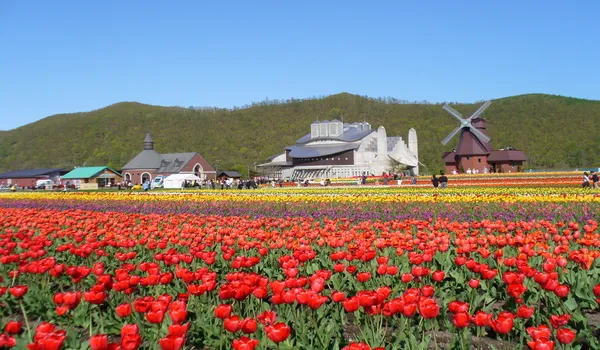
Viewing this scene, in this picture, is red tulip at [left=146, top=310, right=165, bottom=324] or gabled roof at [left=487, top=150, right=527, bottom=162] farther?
gabled roof at [left=487, top=150, right=527, bottom=162]

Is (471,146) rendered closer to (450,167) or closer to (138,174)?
(450,167)

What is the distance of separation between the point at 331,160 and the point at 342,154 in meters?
1.80

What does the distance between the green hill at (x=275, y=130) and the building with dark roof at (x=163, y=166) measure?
37.0 ft

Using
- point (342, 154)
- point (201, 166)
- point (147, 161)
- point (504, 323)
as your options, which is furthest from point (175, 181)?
point (504, 323)

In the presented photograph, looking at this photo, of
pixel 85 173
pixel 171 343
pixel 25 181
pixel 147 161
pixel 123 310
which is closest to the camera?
pixel 171 343

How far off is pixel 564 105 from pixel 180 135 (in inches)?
3541

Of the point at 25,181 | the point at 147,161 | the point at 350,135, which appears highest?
the point at 350,135

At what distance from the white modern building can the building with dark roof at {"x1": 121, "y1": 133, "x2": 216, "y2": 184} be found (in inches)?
361

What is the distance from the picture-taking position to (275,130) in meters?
124

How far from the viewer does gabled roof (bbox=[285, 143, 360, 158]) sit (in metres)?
67.5

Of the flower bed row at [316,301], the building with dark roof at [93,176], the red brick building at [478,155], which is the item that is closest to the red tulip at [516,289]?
the flower bed row at [316,301]

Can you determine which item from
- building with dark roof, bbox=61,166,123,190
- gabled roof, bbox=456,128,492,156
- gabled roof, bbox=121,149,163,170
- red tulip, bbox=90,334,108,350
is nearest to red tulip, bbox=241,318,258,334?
red tulip, bbox=90,334,108,350

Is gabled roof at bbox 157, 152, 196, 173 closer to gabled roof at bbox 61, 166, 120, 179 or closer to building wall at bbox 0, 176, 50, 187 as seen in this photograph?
gabled roof at bbox 61, 166, 120, 179

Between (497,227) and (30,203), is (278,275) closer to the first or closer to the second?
(497,227)
